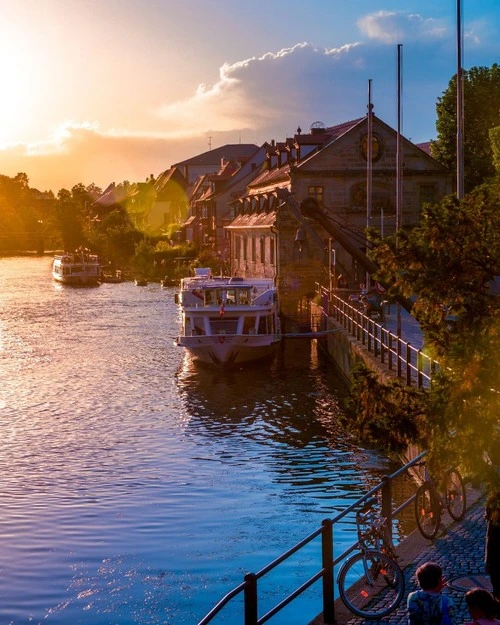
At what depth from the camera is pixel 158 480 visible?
24.6 m

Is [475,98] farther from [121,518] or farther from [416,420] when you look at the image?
[416,420]

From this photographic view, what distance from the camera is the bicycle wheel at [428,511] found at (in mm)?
15117

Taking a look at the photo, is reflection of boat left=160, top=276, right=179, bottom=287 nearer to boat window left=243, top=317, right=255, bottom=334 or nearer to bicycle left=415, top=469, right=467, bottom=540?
boat window left=243, top=317, right=255, bottom=334

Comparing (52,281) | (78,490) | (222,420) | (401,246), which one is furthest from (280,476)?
(52,281)

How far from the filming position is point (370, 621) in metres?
11.9

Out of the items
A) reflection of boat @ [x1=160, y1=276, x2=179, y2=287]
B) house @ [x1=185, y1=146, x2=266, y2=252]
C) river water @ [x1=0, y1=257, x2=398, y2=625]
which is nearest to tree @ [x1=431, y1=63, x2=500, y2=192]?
house @ [x1=185, y1=146, x2=266, y2=252]

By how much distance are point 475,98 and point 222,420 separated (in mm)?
58574

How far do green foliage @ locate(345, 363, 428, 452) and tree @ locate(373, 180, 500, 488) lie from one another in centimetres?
32

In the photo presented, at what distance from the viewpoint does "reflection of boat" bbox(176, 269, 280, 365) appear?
4441 cm

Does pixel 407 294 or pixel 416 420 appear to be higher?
pixel 407 294

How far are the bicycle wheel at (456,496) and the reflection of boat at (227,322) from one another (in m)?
28.3

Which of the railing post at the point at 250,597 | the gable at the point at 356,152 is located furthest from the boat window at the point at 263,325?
the railing post at the point at 250,597

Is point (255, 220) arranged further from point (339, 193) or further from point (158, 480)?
point (158, 480)

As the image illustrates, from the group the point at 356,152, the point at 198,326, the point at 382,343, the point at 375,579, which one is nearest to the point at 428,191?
the point at 356,152
